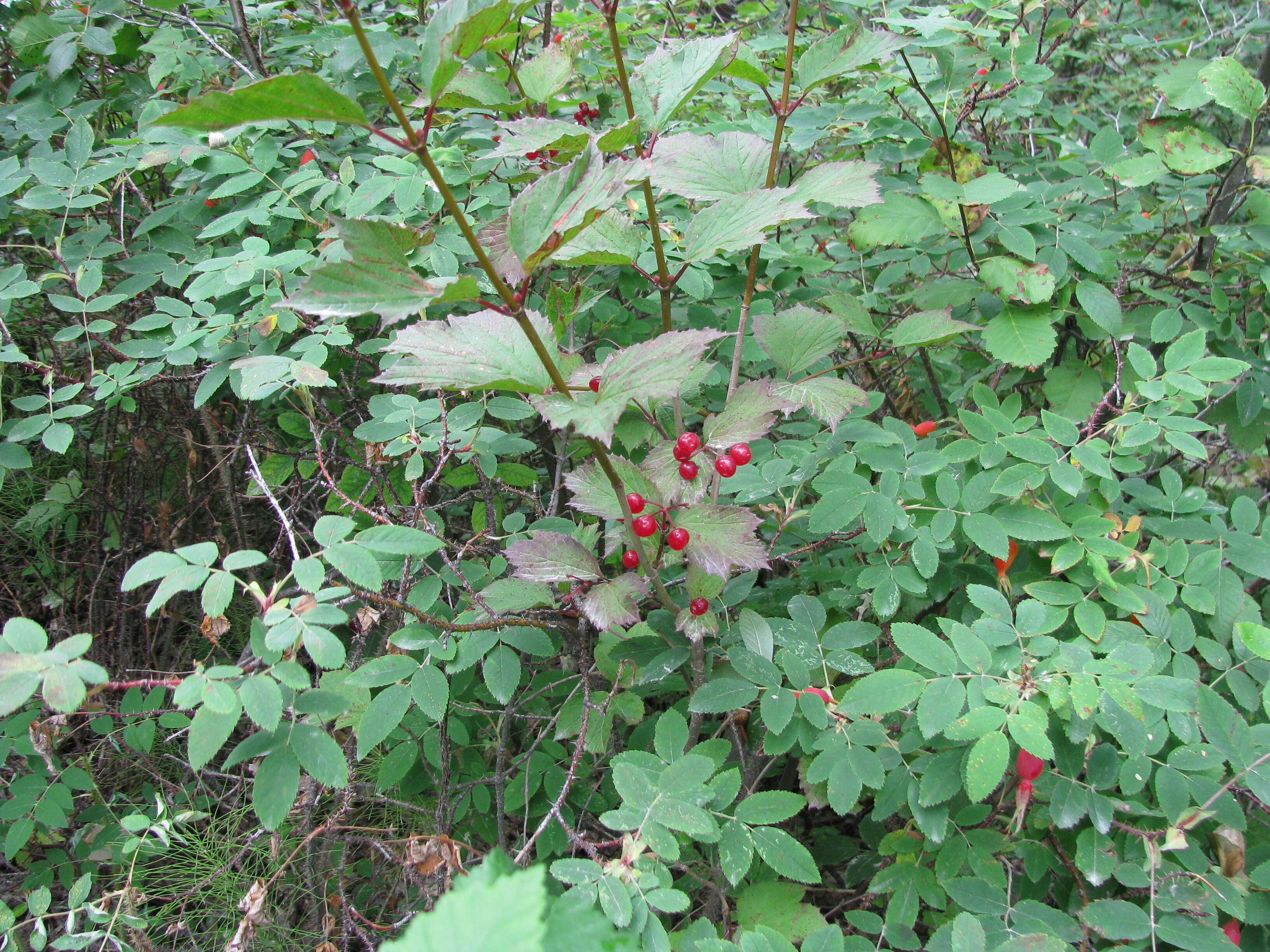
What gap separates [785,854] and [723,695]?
0.27 meters

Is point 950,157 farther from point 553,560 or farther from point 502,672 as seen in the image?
point 502,672

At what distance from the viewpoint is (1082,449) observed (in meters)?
1.47

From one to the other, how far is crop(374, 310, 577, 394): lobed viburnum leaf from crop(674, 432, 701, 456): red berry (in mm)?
247

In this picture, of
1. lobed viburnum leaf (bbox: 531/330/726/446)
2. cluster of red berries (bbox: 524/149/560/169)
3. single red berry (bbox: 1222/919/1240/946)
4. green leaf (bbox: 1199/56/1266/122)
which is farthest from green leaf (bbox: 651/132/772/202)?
single red berry (bbox: 1222/919/1240/946)

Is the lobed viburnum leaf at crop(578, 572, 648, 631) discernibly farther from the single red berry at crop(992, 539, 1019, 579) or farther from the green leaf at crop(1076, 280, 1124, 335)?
the green leaf at crop(1076, 280, 1124, 335)

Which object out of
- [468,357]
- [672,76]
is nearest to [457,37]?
[468,357]

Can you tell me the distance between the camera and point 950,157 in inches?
76.2

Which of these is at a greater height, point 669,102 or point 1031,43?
point 669,102

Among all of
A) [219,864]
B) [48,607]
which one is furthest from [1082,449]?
[48,607]

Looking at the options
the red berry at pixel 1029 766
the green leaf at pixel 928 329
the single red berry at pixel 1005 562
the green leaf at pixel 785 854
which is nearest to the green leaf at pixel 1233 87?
the green leaf at pixel 928 329

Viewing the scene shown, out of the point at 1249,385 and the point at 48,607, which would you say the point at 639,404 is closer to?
the point at 1249,385

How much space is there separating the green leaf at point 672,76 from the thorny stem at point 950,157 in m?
→ 0.90

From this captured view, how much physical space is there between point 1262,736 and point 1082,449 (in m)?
0.56

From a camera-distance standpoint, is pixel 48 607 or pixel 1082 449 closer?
pixel 1082 449
